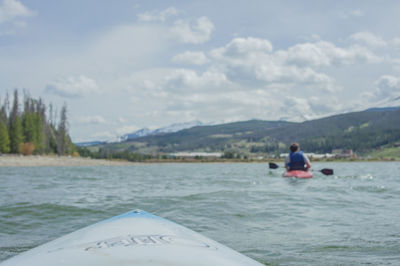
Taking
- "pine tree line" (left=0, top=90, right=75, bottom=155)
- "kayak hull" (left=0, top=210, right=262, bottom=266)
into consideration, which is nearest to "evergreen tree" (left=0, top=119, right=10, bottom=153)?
"pine tree line" (left=0, top=90, right=75, bottom=155)

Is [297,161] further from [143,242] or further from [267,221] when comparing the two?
[143,242]

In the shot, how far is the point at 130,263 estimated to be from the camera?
9.20 feet

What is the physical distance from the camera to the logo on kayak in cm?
339

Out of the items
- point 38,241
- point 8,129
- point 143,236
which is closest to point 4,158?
point 8,129

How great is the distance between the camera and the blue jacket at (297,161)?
21125 mm

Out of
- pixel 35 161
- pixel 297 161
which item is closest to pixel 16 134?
pixel 35 161

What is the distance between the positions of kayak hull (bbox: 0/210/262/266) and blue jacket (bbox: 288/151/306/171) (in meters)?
17.6

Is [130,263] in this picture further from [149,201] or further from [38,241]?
[149,201]

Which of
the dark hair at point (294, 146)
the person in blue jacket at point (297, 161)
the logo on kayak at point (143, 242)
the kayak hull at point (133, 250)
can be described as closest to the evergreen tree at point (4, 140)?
the person in blue jacket at point (297, 161)

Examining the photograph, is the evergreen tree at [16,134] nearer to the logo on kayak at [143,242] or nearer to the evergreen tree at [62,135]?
the evergreen tree at [62,135]

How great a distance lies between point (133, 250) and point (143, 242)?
321 mm

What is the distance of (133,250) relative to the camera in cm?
315

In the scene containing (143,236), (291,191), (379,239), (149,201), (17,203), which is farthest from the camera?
(291,191)

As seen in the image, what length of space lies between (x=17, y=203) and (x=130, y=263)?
1021 centimetres
